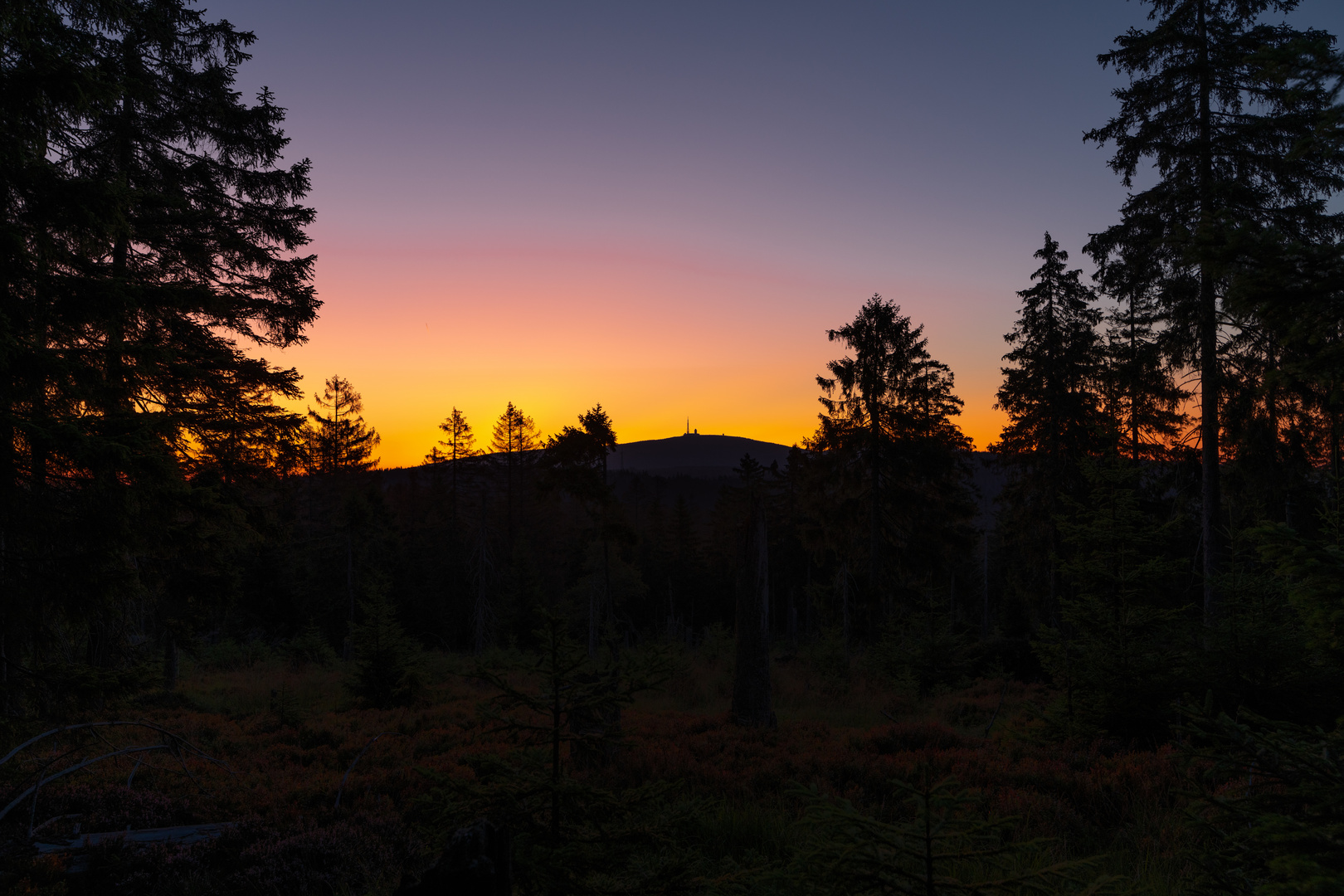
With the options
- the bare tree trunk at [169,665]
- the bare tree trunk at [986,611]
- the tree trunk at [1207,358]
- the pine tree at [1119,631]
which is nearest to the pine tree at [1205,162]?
the tree trunk at [1207,358]

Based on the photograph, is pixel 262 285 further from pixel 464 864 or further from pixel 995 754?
pixel 995 754

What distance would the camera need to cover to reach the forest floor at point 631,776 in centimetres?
624

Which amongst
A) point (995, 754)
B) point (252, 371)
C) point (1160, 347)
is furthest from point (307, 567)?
point (1160, 347)

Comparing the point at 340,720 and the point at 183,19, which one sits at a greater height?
the point at 183,19

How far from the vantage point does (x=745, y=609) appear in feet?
42.6

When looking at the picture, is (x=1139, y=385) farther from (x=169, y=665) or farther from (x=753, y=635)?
(x=169, y=665)

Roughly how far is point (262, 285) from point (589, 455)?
50.1 ft

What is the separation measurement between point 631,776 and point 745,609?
15.4 ft

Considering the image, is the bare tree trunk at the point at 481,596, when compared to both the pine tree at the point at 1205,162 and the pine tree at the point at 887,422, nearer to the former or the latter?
the pine tree at the point at 887,422

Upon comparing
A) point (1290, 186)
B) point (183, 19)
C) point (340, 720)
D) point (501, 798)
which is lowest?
point (340, 720)

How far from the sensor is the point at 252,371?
576 inches

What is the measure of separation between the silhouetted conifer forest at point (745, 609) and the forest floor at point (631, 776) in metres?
0.08

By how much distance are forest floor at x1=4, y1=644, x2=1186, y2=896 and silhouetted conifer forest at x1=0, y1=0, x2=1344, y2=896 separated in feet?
0.25

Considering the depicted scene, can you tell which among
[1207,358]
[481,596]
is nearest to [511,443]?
[481,596]
